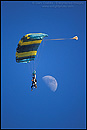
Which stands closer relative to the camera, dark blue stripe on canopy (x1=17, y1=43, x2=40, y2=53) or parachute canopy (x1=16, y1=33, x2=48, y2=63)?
parachute canopy (x1=16, y1=33, x2=48, y2=63)

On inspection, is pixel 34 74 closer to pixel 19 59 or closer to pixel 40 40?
pixel 19 59

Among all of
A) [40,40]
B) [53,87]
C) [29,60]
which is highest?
[40,40]

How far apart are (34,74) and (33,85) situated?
24.8 inches

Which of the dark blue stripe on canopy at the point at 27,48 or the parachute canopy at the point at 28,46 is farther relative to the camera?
the dark blue stripe on canopy at the point at 27,48

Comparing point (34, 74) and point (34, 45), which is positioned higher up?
point (34, 45)

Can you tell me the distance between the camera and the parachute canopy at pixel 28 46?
12.0m

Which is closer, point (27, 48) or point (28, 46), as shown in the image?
point (28, 46)

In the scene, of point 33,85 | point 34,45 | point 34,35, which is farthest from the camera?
point 33,85

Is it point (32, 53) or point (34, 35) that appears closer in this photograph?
point (34, 35)

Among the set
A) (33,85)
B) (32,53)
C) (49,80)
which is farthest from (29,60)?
(49,80)

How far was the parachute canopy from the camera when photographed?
11953 millimetres

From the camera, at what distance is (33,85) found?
13789 mm

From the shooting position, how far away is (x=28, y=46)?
12766 millimetres

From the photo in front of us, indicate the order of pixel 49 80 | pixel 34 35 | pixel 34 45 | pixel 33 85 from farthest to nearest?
pixel 49 80, pixel 33 85, pixel 34 45, pixel 34 35
